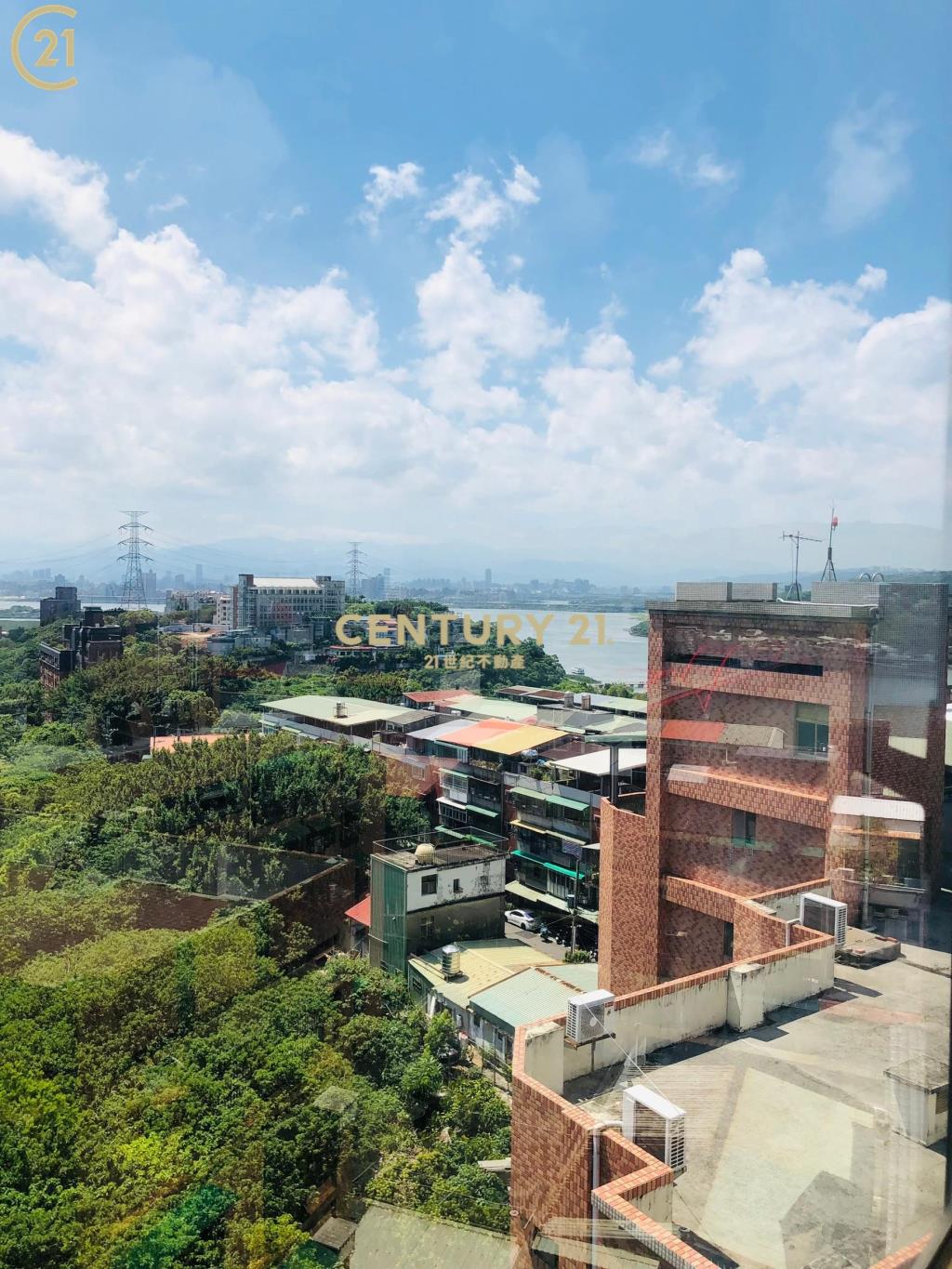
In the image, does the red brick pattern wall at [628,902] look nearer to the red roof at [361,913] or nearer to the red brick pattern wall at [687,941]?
the red brick pattern wall at [687,941]

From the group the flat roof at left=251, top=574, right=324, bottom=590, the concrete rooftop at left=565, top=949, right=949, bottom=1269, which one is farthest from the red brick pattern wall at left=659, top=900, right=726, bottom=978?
the flat roof at left=251, top=574, right=324, bottom=590

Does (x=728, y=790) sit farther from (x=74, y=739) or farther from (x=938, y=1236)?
(x=74, y=739)

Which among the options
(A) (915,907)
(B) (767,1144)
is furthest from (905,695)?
(B) (767,1144)

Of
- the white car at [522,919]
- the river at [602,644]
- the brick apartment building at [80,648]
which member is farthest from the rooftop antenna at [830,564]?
the white car at [522,919]

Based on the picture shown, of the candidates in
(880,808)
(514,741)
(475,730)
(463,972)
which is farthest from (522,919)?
(880,808)

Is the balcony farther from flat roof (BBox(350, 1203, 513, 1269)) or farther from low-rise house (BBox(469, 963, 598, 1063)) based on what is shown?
flat roof (BBox(350, 1203, 513, 1269))

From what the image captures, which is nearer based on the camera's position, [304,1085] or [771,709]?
[771,709]

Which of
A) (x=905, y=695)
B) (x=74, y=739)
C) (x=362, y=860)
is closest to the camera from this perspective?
(x=905, y=695)
